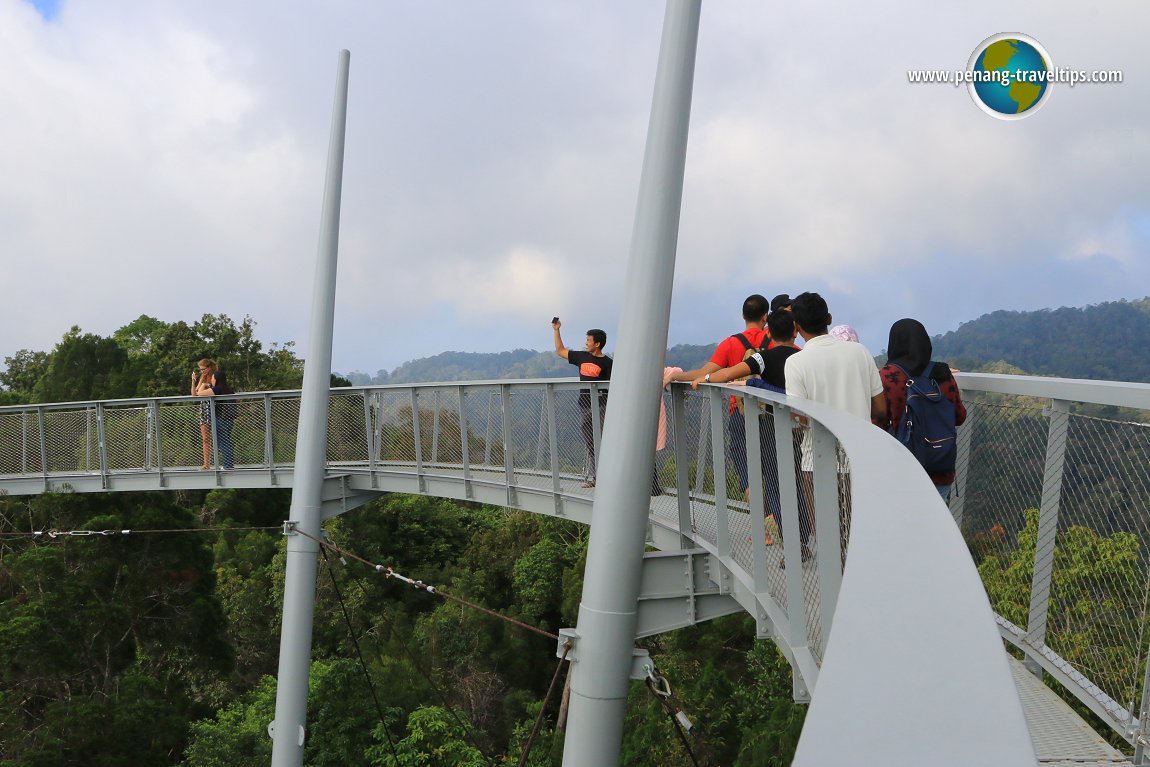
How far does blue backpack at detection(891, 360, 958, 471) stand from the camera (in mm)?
4969

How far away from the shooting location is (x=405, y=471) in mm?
14055

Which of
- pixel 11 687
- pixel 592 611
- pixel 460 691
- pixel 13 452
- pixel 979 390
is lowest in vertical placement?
pixel 460 691

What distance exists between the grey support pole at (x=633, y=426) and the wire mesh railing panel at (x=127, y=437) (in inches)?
512

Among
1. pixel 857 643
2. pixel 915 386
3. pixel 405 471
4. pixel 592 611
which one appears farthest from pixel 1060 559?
pixel 405 471

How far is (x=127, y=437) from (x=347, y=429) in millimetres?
4690

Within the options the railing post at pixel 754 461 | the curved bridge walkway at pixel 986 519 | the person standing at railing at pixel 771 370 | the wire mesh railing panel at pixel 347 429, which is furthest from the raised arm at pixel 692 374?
the wire mesh railing panel at pixel 347 429

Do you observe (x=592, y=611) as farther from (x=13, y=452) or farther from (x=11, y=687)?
(x=11, y=687)

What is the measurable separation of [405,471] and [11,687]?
18.0 m

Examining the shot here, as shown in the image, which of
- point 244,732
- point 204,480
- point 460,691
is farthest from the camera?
point 460,691

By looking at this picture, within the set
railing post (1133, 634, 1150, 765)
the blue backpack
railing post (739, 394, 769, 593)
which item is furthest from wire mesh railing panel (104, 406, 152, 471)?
railing post (1133, 634, 1150, 765)

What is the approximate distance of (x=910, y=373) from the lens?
5113 mm

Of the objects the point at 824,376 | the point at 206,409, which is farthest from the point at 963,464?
the point at 206,409

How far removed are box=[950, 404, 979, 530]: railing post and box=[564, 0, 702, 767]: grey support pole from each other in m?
1.67

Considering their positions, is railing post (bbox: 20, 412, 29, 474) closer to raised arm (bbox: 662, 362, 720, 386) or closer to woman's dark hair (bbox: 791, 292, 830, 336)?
raised arm (bbox: 662, 362, 720, 386)
